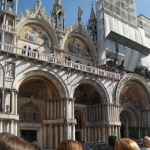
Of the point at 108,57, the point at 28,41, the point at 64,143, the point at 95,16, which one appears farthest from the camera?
the point at 95,16

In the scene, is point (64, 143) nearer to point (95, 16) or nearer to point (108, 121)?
point (108, 121)

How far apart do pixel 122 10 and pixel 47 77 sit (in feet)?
57.2

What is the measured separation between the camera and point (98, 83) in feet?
71.1

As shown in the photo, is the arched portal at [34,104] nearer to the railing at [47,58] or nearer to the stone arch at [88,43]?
the railing at [47,58]

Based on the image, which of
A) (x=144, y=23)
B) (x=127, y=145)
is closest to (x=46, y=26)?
(x=144, y=23)

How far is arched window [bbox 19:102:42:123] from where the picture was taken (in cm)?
1850

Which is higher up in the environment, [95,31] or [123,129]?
[95,31]

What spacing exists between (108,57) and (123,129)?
8.67 meters

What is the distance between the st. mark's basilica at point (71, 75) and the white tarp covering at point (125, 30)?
15 centimetres

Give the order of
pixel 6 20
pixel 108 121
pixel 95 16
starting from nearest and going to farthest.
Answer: pixel 6 20, pixel 108 121, pixel 95 16

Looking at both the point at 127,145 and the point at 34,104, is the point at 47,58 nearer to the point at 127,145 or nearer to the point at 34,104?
the point at 34,104

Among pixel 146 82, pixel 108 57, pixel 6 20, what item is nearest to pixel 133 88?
pixel 146 82

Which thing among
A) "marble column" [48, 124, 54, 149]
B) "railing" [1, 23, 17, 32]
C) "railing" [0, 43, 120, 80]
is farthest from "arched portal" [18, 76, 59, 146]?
"railing" [1, 23, 17, 32]

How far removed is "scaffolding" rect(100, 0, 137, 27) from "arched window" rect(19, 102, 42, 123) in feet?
50.9
